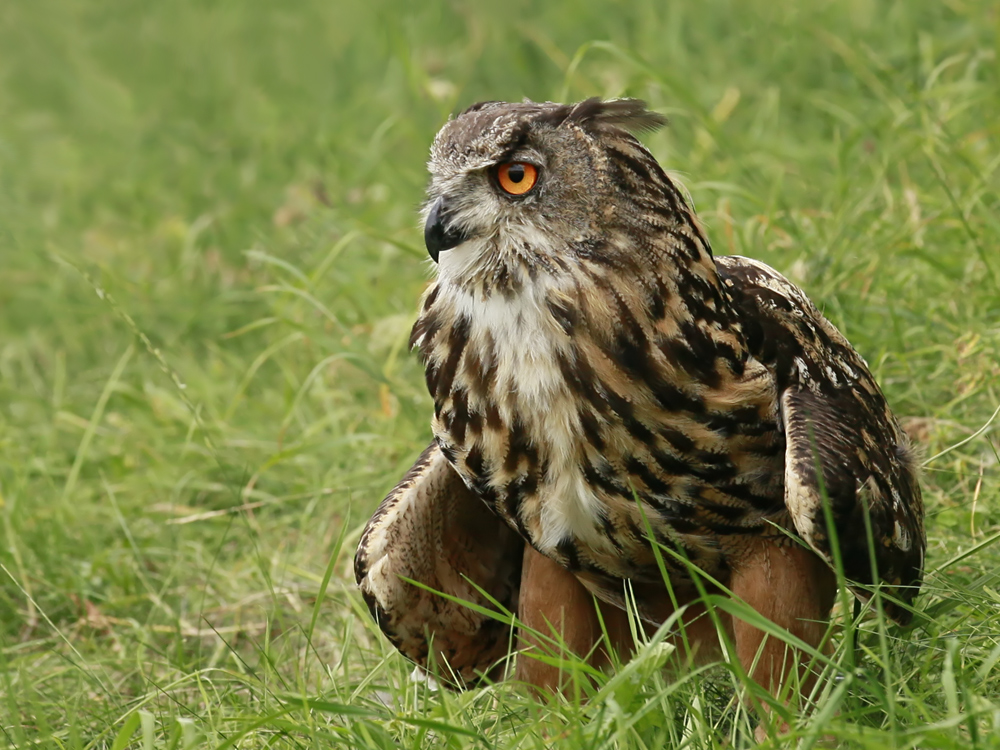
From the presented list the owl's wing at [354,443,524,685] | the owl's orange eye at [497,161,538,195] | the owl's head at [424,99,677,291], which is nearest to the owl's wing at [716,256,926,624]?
the owl's head at [424,99,677,291]

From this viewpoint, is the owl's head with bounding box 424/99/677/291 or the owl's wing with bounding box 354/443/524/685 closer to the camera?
the owl's head with bounding box 424/99/677/291

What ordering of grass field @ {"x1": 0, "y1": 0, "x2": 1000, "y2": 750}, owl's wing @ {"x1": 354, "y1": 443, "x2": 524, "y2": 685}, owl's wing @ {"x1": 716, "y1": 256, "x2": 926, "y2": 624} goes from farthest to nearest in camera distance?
owl's wing @ {"x1": 354, "y1": 443, "x2": 524, "y2": 685}
grass field @ {"x1": 0, "y1": 0, "x2": 1000, "y2": 750}
owl's wing @ {"x1": 716, "y1": 256, "x2": 926, "y2": 624}

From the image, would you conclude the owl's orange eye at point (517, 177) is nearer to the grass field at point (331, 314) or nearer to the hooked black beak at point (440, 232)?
the hooked black beak at point (440, 232)

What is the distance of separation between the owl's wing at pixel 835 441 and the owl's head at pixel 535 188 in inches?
17.2

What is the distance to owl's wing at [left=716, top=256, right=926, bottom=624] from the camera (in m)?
2.88

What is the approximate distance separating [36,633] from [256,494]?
0.93 m

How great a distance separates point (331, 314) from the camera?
4918mm

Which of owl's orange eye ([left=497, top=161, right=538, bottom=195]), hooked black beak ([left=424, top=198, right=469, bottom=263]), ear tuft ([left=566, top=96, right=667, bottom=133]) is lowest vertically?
hooked black beak ([left=424, top=198, right=469, bottom=263])

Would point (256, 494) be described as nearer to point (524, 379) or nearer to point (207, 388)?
point (207, 388)

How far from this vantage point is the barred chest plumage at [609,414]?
2.96m

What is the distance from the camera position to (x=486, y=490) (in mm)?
3123

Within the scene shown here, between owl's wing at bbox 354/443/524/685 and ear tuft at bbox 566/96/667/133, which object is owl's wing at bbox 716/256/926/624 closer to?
ear tuft at bbox 566/96/667/133

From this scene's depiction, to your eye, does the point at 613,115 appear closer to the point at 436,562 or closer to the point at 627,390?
the point at 627,390

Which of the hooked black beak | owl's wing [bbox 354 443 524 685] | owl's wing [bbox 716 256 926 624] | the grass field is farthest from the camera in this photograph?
owl's wing [bbox 354 443 524 685]
